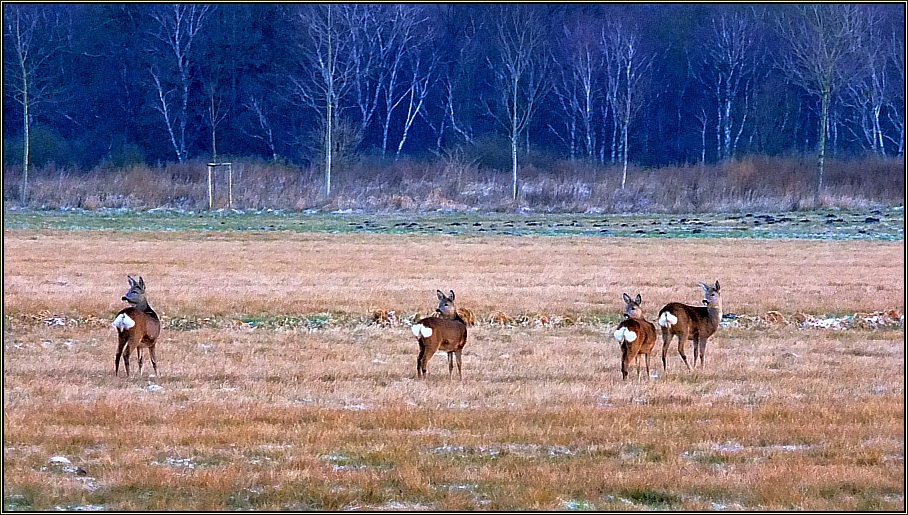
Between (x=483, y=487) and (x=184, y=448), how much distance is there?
7.41 feet

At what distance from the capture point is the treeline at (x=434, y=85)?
55031 mm

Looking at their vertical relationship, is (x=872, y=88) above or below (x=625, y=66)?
below

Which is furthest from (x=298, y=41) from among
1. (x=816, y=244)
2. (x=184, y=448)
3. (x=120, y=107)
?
(x=184, y=448)

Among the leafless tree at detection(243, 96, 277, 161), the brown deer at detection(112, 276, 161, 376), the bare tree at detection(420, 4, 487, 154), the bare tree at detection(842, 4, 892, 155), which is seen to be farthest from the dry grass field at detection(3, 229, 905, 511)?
the bare tree at detection(420, 4, 487, 154)

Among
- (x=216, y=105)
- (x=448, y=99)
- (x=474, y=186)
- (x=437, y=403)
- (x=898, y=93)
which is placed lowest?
(x=437, y=403)

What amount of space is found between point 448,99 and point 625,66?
36.6 feet

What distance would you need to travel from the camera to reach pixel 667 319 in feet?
40.7

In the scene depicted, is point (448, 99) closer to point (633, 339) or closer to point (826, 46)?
point (826, 46)

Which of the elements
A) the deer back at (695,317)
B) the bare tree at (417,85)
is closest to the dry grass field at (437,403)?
the deer back at (695,317)

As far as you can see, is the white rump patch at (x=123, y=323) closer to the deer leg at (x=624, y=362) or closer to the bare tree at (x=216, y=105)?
the deer leg at (x=624, y=362)

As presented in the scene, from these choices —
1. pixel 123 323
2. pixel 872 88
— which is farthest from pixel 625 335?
pixel 872 88

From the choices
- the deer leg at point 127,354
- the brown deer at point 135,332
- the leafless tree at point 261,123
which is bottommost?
the deer leg at point 127,354

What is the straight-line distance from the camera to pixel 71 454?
8234 millimetres

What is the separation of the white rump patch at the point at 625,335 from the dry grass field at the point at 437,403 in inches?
16.8
